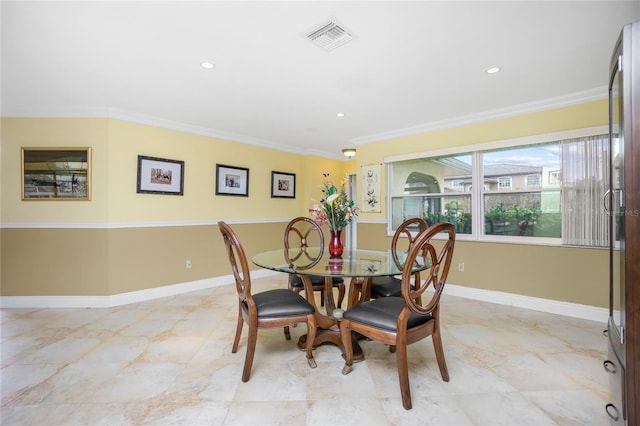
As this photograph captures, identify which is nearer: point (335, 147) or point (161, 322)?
point (161, 322)


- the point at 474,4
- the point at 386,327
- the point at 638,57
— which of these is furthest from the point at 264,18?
the point at 386,327

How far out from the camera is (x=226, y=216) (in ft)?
14.8

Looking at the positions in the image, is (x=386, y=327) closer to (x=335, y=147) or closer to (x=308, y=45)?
(x=308, y=45)

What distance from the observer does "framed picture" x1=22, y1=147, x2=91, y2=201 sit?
333 cm

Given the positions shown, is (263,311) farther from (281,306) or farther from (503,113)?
(503,113)

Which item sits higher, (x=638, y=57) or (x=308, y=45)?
(x=308, y=45)

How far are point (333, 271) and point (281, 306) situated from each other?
1.41ft

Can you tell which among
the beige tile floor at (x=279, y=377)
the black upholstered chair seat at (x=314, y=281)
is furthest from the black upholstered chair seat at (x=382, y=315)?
the black upholstered chair seat at (x=314, y=281)

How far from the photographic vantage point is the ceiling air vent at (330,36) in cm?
188

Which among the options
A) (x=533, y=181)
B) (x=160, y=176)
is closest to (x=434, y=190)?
(x=533, y=181)

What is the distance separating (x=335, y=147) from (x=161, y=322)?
3.94 metres

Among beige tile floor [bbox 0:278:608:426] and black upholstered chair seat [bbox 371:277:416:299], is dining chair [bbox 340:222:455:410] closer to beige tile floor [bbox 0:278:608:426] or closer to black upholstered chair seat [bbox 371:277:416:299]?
beige tile floor [bbox 0:278:608:426]

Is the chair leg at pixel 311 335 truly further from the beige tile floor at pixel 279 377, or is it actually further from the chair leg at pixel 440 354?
the chair leg at pixel 440 354

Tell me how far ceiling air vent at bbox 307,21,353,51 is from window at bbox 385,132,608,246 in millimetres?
2457
